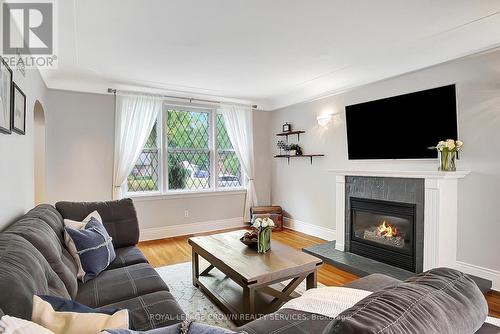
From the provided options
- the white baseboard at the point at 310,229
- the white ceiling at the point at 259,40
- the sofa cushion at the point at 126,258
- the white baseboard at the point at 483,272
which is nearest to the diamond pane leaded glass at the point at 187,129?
the white ceiling at the point at 259,40

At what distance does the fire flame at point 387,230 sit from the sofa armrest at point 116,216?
2.81 meters

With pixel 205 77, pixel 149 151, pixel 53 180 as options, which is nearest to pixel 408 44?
pixel 205 77

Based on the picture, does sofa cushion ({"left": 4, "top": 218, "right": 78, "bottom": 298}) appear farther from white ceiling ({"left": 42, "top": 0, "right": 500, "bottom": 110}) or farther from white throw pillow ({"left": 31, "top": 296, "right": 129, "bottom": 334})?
white ceiling ({"left": 42, "top": 0, "right": 500, "bottom": 110})

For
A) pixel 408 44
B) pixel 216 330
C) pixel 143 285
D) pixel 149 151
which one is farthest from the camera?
pixel 149 151

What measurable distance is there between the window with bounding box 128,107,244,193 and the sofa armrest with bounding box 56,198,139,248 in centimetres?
184

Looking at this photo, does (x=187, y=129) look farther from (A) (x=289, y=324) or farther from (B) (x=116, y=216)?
(A) (x=289, y=324)

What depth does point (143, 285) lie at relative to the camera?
1.82 metres

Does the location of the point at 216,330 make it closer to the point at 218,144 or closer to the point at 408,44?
the point at 408,44

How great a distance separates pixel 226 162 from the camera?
5.31 metres

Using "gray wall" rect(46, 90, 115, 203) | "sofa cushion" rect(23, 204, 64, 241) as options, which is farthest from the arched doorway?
"sofa cushion" rect(23, 204, 64, 241)

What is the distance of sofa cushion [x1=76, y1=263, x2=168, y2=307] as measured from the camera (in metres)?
1.66

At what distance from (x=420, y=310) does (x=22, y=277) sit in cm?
133

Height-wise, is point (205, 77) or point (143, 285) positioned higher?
point (205, 77)

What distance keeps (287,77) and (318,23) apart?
1.55 m
